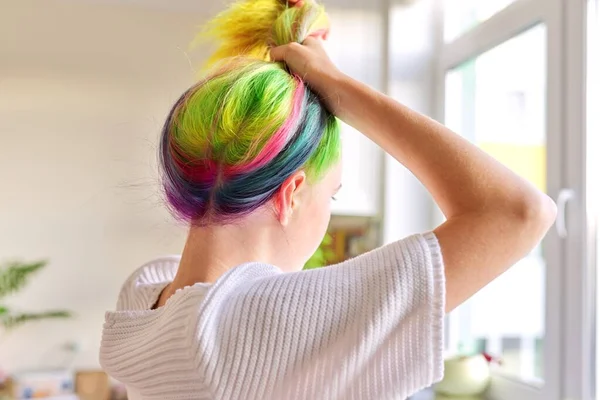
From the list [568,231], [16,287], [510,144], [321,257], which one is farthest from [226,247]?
[16,287]

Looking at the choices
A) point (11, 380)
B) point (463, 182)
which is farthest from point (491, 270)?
point (11, 380)

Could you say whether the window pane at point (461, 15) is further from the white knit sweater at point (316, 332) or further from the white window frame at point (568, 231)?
the white knit sweater at point (316, 332)

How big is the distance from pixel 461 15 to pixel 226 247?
1734 millimetres

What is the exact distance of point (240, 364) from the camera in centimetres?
59

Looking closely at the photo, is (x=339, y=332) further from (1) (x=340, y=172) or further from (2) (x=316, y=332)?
(1) (x=340, y=172)

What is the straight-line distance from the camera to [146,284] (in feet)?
2.85

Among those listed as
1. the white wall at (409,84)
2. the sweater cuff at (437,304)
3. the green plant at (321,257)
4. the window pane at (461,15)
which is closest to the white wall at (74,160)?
the green plant at (321,257)

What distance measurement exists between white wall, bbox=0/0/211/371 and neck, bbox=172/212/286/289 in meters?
1.88

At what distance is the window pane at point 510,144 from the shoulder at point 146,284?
3.17 ft

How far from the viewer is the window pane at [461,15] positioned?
6.81 ft

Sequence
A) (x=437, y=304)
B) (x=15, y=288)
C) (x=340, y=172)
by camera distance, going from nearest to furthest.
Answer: (x=437, y=304)
(x=340, y=172)
(x=15, y=288)

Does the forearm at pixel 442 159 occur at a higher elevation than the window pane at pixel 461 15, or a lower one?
lower

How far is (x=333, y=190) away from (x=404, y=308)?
25 cm

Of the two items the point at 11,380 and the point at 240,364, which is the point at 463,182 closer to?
the point at 240,364
